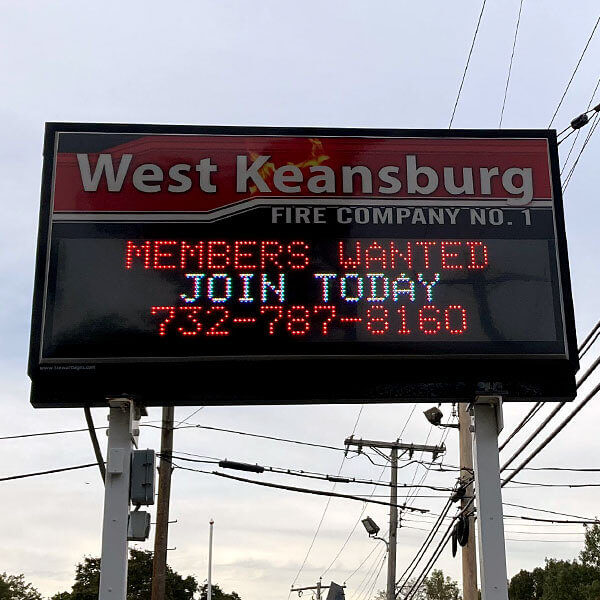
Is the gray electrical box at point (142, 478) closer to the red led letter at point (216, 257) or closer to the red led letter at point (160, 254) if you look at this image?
the red led letter at point (160, 254)

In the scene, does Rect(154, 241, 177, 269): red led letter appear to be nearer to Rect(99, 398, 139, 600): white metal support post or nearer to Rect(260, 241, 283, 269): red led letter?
Rect(260, 241, 283, 269): red led letter

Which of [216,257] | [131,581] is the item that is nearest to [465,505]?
[216,257]

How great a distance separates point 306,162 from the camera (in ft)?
31.6

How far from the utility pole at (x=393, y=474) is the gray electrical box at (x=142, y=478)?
62.0ft

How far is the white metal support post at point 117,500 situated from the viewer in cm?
840

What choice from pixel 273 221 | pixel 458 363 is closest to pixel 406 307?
pixel 458 363

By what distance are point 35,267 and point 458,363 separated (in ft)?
13.4

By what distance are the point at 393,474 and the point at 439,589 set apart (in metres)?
49.7

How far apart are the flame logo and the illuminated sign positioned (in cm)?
4

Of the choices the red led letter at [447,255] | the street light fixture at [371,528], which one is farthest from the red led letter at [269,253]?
the street light fixture at [371,528]

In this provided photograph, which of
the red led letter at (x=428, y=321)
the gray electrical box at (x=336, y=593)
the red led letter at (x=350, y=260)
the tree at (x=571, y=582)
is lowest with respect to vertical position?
the gray electrical box at (x=336, y=593)

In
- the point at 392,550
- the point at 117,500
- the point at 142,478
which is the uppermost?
the point at 392,550

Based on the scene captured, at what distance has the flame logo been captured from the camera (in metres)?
9.54

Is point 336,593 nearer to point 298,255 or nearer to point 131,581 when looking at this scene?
point 298,255
